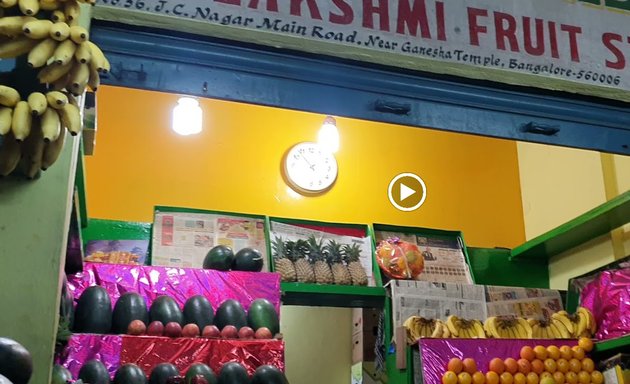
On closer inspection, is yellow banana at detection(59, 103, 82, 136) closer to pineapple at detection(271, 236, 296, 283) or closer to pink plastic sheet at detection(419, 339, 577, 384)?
pink plastic sheet at detection(419, 339, 577, 384)

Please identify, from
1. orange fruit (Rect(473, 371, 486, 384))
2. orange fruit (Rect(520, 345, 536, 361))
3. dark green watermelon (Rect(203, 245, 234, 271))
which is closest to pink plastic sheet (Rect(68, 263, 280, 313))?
dark green watermelon (Rect(203, 245, 234, 271))

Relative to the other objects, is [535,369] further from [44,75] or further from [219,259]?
[44,75]

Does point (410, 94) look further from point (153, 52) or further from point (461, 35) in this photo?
point (153, 52)

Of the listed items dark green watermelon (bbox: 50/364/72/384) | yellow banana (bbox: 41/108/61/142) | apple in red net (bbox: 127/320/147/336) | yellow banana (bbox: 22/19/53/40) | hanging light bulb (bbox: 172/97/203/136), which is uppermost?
hanging light bulb (bbox: 172/97/203/136)

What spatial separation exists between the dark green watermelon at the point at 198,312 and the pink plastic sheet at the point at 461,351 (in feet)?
4.51

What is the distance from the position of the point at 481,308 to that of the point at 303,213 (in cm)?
183

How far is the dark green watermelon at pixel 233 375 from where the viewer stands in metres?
4.27

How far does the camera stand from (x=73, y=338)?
4.25m

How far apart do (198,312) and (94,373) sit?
0.87m

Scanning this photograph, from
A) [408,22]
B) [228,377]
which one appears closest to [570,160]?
[228,377]

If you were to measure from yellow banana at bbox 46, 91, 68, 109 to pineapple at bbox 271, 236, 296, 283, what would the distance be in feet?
12.3

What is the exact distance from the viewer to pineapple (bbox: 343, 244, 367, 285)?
18.5 feet

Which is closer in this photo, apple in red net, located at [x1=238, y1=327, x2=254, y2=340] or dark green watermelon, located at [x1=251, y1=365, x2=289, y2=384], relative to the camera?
dark green watermelon, located at [x1=251, y1=365, x2=289, y2=384]

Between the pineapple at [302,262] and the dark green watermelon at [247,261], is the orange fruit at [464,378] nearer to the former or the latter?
the pineapple at [302,262]
